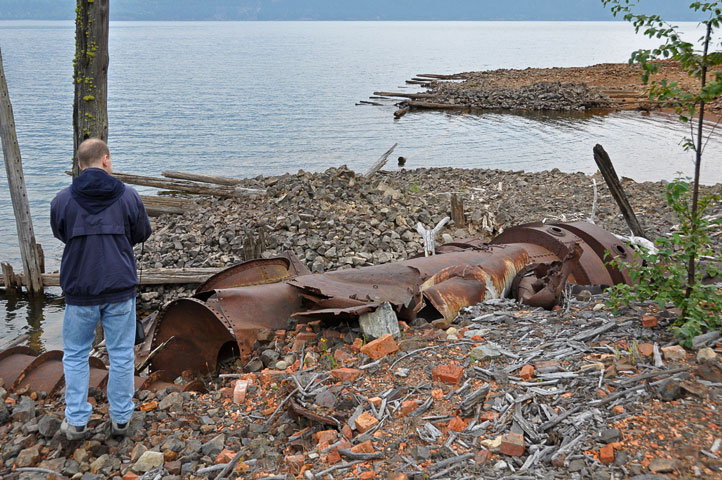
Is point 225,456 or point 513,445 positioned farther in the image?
point 225,456

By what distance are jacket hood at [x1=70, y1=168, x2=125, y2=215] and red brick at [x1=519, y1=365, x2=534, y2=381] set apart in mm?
3165

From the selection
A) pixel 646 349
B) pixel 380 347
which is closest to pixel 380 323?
pixel 380 347

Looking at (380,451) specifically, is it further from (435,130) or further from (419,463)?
(435,130)

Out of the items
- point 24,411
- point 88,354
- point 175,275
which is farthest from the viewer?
point 175,275

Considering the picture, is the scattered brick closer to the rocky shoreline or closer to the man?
the man

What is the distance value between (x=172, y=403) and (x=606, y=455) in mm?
3149

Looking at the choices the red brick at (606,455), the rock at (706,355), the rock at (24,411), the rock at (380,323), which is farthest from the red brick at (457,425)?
the rock at (24,411)

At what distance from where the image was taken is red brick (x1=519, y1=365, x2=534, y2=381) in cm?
415

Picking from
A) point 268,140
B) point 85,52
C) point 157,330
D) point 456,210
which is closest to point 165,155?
point 268,140

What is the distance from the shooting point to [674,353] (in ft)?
13.3

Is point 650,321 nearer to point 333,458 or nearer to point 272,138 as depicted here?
point 333,458

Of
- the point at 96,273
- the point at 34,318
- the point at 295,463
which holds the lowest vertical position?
the point at 34,318

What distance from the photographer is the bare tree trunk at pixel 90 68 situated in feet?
22.0

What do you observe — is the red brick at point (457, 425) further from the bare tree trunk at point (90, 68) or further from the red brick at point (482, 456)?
the bare tree trunk at point (90, 68)
